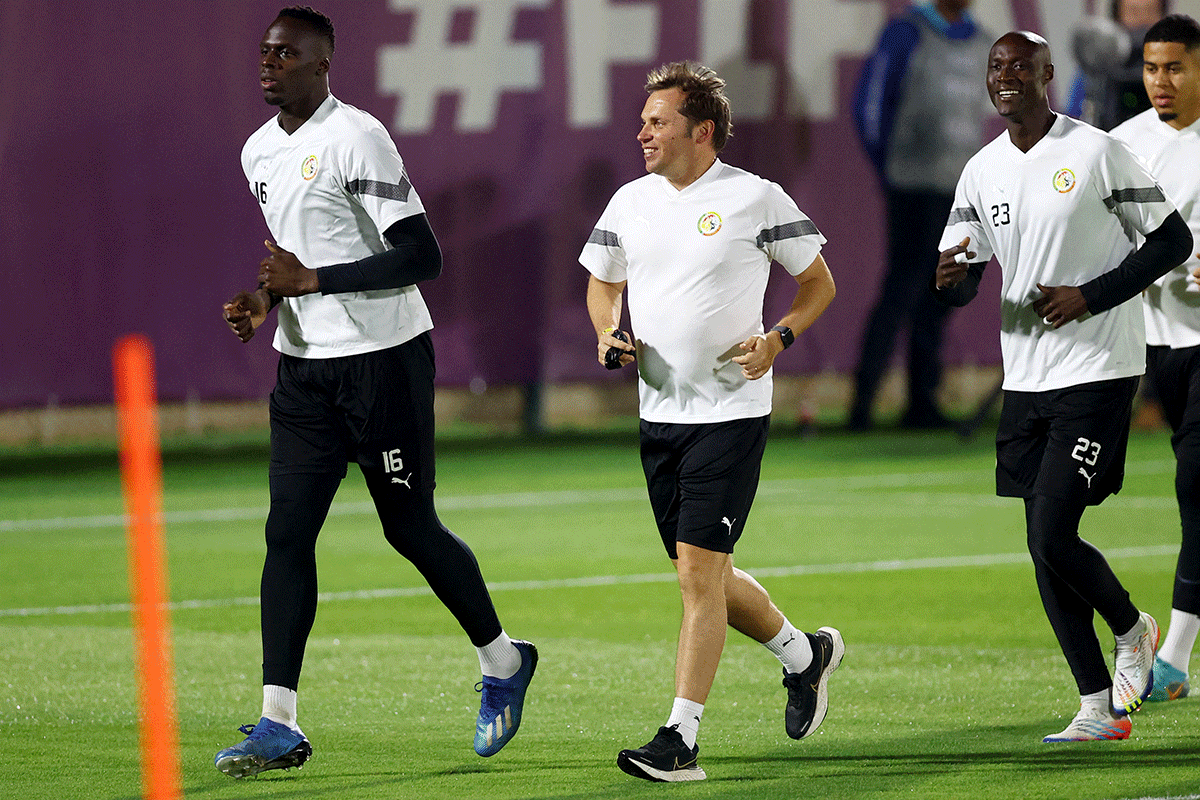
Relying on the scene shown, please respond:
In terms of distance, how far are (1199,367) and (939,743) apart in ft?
5.82

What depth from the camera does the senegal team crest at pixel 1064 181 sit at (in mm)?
6867

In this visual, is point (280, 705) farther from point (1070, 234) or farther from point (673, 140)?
point (1070, 234)

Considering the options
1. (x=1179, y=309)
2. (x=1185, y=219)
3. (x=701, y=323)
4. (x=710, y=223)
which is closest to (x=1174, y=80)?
(x=1185, y=219)

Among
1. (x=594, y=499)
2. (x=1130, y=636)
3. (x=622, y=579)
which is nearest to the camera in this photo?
(x=1130, y=636)

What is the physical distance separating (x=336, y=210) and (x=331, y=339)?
16.2 inches

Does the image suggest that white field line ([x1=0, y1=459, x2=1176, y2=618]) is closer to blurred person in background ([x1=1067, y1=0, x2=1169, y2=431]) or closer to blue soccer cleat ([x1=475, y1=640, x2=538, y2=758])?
blurred person in background ([x1=1067, y1=0, x2=1169, y2=431])

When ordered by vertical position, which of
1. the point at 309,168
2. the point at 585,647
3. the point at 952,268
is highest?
the point at 309,168

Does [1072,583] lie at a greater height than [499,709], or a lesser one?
greater

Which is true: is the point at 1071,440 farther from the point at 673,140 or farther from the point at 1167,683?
the point at 673,140

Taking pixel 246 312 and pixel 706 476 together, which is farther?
pixel 706 476

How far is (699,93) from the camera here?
21.9ft

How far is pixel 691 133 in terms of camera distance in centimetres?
666

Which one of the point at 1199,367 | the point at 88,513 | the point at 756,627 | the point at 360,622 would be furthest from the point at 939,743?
the point at 88,513

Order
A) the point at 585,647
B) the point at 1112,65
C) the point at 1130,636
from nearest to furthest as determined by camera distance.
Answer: the point at 1130,636 → the point at 585,647 → the point at 1112,65
